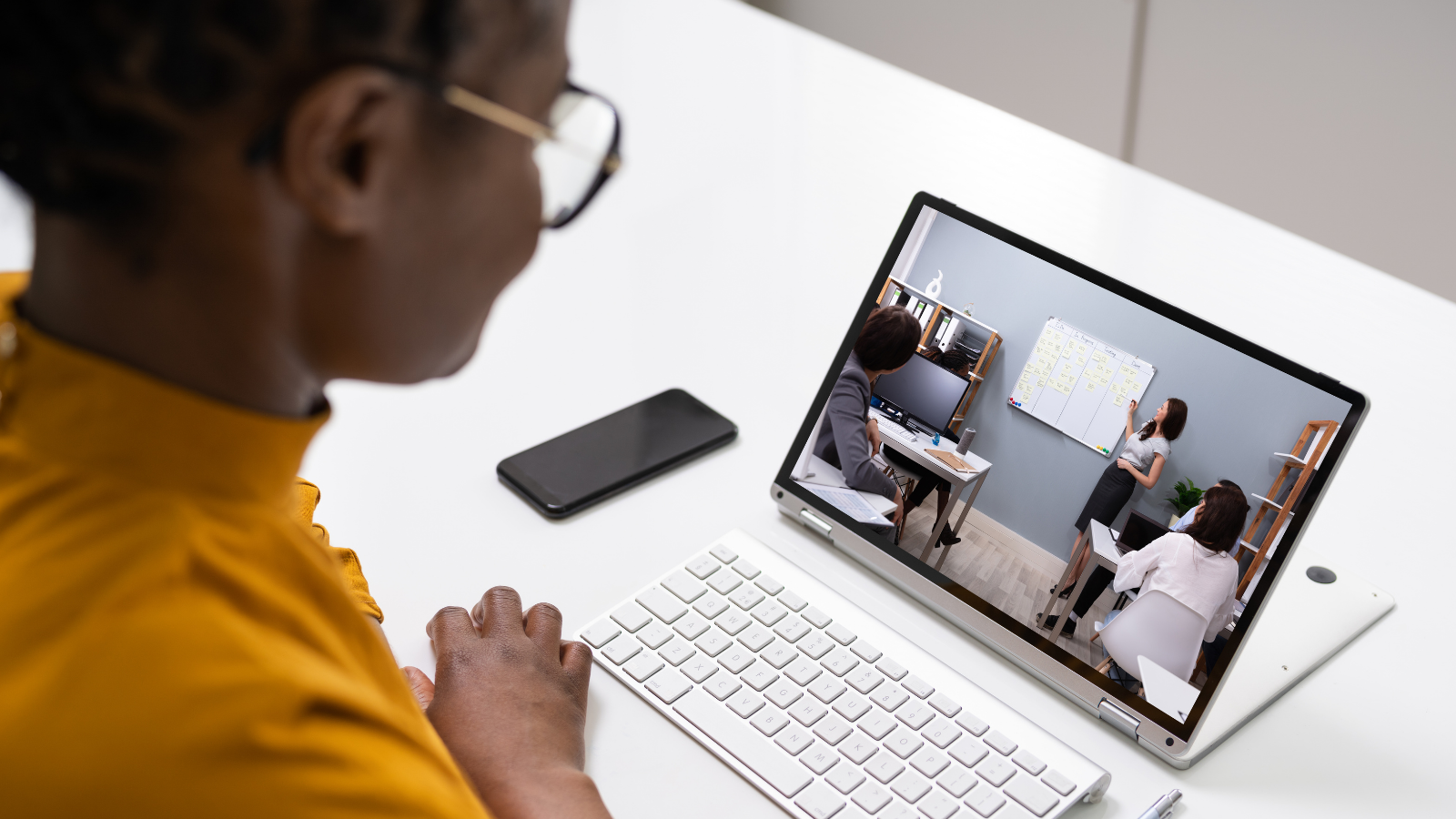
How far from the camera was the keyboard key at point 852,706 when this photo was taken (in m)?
0.80

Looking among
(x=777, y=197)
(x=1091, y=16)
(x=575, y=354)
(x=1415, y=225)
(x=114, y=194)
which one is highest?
(x=1091, y=16)

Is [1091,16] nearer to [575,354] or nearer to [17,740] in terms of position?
[575,354]

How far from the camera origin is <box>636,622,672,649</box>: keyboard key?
0.86 meters

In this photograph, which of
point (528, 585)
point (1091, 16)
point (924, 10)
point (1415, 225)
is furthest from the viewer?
point (924, 10)

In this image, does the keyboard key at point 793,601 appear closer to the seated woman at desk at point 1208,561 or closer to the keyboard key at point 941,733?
the keyboard key at point 941,733

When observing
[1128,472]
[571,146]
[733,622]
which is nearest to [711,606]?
[733,622]

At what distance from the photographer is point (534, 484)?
3.28 feet

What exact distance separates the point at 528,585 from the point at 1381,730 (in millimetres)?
668

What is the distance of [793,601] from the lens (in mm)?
894

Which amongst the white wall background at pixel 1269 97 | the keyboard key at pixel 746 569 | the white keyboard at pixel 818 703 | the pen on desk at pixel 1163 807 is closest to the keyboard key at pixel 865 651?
the white keyboard at pixel 818 703

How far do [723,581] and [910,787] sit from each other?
231 millimetres

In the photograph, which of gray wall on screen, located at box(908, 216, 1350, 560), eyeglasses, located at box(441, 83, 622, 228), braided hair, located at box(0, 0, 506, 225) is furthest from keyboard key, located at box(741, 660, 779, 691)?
braided hair, located at box(0, 0, 506, 225)

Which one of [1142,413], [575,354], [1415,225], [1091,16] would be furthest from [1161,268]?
[1091,16]

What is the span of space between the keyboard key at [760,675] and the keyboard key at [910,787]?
12 centimetres
